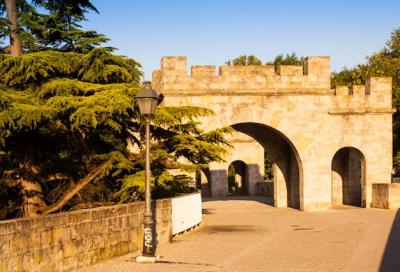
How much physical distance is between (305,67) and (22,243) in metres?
17.6

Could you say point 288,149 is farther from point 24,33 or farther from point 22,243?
point 22,243

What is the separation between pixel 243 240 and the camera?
1523cm

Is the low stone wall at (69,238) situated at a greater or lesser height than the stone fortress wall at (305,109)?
lesser

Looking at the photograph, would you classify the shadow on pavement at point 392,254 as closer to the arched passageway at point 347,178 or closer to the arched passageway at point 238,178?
the arched passageway at point 347,178

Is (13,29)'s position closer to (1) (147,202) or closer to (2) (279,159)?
(1) (147,202)

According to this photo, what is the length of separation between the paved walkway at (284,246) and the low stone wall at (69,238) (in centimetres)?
36

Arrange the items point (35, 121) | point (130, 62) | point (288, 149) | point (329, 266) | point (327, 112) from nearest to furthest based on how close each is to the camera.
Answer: point (329, 266) < point (35, 121) < point (130, 62) < point (327, 112) < point (288, 149)

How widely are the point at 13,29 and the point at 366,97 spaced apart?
14562mm

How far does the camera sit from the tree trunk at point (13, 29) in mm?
16969

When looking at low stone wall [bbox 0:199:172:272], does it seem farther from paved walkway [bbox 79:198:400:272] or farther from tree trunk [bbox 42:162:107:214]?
tree trunk [bbox 42:162:107:214]

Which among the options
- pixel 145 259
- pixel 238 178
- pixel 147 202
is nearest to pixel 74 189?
pixel 147 202

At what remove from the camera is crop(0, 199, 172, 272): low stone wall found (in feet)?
29.5

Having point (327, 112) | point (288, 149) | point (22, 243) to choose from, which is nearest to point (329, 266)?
point (22, 243)

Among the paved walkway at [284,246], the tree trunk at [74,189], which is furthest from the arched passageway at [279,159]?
the tree trunk at [74,189]
